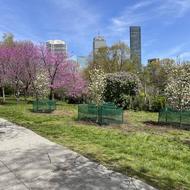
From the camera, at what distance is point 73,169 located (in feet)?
26.1

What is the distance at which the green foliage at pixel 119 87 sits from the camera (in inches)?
1125

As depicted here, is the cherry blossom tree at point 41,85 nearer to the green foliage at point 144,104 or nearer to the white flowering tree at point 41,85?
the white flowering tree at point 41,85

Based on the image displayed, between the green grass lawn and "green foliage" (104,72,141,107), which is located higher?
"green foliage" (104,72,141,107)

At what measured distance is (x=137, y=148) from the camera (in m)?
10.8

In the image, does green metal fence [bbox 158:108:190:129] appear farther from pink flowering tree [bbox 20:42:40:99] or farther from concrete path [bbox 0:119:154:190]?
pink flowering tree [bbox 20:42:40:99]

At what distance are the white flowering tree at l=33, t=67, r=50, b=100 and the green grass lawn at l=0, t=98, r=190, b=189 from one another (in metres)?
17.8

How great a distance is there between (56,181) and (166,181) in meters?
1.99

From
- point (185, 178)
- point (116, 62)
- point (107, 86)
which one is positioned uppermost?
point (116, 62)

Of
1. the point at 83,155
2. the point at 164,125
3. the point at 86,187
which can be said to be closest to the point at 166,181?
the point at 86,187

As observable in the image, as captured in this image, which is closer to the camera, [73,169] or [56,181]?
[56,181]

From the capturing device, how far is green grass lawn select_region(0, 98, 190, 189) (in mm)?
7871

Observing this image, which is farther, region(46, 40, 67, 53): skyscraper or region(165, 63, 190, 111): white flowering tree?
region(46, 40, 67, 53): skyscraper

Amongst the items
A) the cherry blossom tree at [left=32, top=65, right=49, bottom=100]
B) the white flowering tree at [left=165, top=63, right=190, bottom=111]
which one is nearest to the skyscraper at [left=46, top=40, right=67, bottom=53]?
the cherry blossom tree at [left=32, top=65, right=49, bottom=100]

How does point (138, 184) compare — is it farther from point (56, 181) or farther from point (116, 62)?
point (116, 62)
